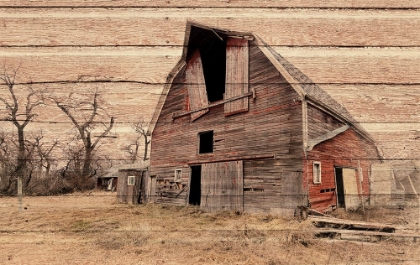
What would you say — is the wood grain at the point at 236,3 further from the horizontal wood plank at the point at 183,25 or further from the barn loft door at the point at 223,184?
the barn loft door at the point at 223,184

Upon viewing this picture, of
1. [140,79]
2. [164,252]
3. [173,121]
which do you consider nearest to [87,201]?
[164,252]

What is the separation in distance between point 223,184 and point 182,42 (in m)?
7.41

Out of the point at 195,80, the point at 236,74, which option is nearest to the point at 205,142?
the point at 236,74

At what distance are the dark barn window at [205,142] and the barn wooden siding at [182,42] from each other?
7.79 m

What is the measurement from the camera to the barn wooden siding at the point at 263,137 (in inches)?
288

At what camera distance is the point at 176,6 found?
8.73ft

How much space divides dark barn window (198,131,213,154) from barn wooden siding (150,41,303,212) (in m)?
0.28

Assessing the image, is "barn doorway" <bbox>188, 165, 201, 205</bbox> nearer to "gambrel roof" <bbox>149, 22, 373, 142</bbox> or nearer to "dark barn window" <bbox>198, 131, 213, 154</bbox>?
"dark barn window" <bbox>198, 131, 213, 154</bbox>

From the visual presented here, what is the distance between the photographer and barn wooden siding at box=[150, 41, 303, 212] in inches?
288

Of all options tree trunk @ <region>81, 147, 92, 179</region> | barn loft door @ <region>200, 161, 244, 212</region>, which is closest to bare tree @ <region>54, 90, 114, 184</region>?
tree trunk @ <region>81, 147, 92, 179</region>


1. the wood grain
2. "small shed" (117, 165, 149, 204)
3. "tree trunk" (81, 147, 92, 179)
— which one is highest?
the wood grain

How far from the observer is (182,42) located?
2.68 metres

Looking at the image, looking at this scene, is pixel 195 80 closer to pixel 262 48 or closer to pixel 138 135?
pixel 262 48

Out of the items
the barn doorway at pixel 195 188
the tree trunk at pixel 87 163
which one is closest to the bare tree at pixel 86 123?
the tree trunk at pixel 87 163
